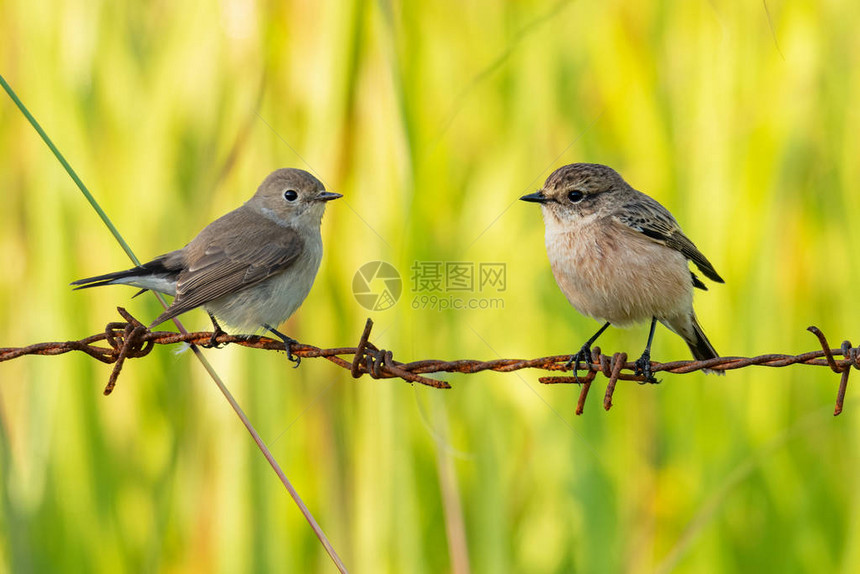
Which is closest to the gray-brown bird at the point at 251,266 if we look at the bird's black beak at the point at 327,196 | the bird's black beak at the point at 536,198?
the bird's black beak at the point at 327,196

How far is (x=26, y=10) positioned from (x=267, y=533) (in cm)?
265

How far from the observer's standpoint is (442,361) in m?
2.29

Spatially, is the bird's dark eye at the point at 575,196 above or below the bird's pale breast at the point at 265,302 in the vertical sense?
above

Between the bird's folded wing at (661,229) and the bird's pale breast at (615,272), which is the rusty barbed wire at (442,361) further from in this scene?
the bird's folded wing at (661,229)

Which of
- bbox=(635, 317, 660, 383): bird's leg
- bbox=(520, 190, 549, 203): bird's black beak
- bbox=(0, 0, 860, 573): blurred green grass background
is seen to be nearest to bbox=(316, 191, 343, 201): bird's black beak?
bbox=(0, 0, 860, 573): blurred green grass background

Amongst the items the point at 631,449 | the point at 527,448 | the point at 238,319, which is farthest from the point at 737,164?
the point at 238,319

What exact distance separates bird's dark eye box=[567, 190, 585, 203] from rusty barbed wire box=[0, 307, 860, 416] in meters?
1.02

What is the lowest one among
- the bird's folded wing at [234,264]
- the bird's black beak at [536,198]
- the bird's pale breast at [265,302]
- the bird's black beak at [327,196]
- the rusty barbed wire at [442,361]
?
the rusty barbed wire at [442,361]

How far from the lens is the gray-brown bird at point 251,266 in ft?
10.3

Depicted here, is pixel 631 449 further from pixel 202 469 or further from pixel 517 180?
pixel 202 469

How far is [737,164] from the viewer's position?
146 inches

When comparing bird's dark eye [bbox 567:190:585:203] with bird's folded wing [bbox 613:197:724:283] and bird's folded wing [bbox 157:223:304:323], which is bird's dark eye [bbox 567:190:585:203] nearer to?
bird's folded wing [bbox 613:197:724:283]

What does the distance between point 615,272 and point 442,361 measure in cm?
115

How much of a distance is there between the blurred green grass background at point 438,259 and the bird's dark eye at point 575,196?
1.33ft
